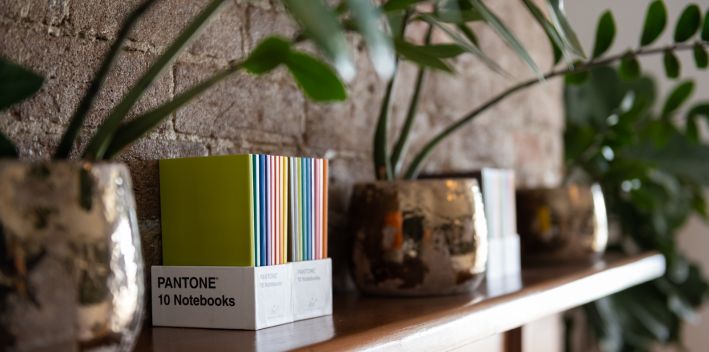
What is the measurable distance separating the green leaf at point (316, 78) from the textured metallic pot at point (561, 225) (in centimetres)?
136

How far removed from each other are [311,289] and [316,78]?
0.49 m

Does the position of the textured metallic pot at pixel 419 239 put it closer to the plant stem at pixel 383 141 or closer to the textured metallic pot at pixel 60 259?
the plant stem at pixel 383 141

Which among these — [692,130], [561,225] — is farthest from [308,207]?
[692,130]

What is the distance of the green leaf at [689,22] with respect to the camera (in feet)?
5.16

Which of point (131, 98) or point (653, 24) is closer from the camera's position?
point (131, 98)

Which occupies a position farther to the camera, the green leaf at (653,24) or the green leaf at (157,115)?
the green leaf at (653,24)

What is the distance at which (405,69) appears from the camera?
1904 mm

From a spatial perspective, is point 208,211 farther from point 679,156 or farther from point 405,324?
point 679,156

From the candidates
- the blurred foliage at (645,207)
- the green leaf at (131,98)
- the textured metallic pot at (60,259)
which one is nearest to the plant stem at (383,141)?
the green leaf at (131,98)

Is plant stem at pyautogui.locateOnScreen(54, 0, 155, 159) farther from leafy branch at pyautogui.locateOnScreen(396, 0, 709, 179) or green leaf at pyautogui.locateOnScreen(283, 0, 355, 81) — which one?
leafy branch at pyautogui.locateOnScreen(396, 0, 709, 179)

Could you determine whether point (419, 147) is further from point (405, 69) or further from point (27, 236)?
point (27, 236)

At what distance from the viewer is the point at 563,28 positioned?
1.09 m

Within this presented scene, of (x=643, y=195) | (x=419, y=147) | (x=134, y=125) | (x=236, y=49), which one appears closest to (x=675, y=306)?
(x=643, y=195)

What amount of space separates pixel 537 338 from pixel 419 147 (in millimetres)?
525
